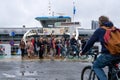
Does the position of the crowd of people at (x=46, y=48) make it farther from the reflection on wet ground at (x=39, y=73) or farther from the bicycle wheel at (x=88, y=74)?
the bicycle wheel at (x=88, y=74)

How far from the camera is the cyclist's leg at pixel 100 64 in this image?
9938mm

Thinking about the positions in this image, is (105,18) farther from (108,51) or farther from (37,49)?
(37,49)

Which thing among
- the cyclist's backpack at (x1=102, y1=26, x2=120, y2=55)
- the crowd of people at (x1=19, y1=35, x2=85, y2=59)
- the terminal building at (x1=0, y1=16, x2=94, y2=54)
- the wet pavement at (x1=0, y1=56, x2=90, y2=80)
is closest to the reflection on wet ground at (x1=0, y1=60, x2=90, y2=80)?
the wet pavement at (x1=0, y1=56, x2=90, y2=80)

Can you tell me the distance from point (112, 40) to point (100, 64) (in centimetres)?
69

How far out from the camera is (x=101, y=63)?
10102 millimetres

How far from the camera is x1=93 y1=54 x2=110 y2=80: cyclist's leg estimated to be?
9.94 metres

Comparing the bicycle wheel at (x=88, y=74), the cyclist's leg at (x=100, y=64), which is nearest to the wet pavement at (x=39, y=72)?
the bicycle wheel at (x=88, y=74)

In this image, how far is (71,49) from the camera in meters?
32.6

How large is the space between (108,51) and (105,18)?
2.38 ft

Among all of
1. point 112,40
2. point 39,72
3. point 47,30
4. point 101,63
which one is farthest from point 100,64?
point 47,30

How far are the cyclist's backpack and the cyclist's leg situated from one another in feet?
0.81

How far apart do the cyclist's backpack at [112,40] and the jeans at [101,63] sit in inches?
5.8

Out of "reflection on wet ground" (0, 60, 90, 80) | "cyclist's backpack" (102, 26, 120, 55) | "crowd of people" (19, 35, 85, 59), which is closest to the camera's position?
"cyclist's backpack" (102, 26, 120, 55)

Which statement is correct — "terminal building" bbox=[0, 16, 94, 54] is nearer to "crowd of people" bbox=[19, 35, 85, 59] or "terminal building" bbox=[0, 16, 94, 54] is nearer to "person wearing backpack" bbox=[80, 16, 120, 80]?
"crowd of people" bbox=[19, 35, 85, 59]
